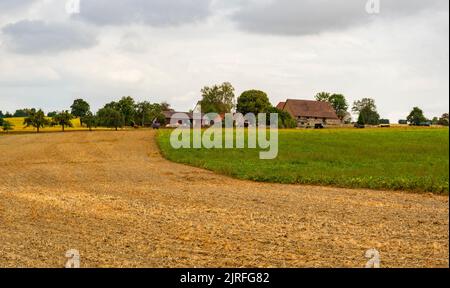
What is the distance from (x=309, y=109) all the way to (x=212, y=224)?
10927 centimetres

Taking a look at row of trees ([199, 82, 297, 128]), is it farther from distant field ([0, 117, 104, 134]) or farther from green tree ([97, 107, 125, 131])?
distant field ([0, 117, 104, 134])

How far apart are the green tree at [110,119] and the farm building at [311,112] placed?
125 feet

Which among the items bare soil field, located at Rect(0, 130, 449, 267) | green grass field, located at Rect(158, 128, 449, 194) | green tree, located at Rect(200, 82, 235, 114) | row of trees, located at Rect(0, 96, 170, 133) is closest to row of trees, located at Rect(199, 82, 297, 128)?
green tree, located at Rect(200, 82, 235, 114)

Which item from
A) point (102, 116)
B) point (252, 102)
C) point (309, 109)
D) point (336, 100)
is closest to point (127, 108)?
point (102, 116)

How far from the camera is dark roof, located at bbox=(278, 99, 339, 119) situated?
389ft

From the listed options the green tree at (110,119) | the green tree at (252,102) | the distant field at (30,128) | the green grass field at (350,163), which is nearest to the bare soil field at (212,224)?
the green grass field at (350,163)

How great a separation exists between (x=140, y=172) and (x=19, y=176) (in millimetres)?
5958

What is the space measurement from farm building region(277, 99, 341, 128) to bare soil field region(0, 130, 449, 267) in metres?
97.1

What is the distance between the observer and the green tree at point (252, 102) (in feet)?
378

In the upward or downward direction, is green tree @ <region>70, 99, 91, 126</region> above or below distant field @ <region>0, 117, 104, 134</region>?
above

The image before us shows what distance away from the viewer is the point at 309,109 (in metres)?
120

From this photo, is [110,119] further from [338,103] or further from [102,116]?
[338,103]

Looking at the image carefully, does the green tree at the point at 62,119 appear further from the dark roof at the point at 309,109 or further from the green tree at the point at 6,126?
the dark roof at the point at 309,109
